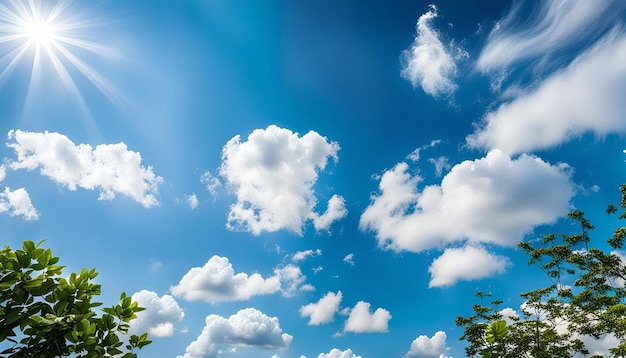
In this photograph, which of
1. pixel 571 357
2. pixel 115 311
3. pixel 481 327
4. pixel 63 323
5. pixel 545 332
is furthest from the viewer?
pixel 481 327

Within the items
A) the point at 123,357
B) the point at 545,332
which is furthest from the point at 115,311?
the point at 545,332

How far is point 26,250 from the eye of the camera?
2.83m

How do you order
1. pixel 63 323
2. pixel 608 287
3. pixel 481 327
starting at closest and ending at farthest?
1. pixel 63 323
2. pixel 608 287
3. pixel 481 327

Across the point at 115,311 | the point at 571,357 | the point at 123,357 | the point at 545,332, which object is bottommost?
the point at 123,357

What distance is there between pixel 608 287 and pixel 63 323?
2584 centimetres

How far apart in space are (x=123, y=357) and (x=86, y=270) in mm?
718

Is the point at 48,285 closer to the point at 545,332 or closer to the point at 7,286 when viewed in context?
the point at 7,286

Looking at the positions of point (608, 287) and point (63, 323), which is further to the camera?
point (608, 287)

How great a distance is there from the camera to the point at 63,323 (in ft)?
8.77

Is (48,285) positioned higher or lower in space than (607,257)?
lower

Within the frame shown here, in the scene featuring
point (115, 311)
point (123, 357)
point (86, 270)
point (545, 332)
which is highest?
point (545, 332)

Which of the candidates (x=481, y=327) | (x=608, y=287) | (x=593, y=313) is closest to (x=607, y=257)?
(x=608, y=287)

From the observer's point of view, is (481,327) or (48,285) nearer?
(48,285)

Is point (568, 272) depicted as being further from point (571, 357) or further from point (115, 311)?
point (115, 311)
